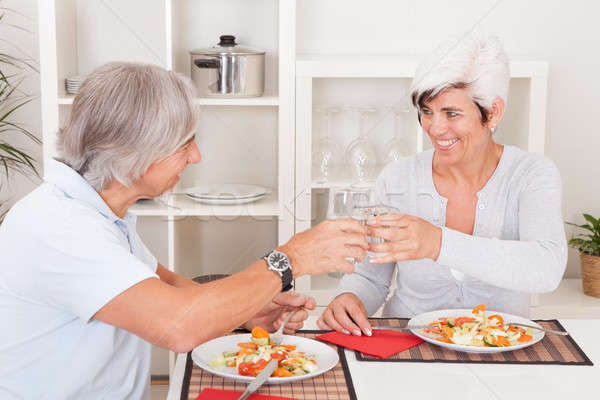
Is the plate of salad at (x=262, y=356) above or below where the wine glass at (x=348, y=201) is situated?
below

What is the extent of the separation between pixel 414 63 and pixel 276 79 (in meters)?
0.56

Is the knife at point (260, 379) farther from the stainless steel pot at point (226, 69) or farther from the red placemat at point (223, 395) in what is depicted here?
the stainless steel pot at point (226, 69)

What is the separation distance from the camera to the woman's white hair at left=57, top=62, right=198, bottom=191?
1232 mm

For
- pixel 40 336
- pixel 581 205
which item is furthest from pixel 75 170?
pixel 581 205

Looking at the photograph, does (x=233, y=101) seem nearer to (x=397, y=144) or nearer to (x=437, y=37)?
(x=397, y=144)

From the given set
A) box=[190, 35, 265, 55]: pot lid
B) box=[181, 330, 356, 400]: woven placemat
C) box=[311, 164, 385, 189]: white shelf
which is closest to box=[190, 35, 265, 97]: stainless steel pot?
box=[190, 35, 265, 55]: pot lid

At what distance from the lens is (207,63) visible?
2389 mm

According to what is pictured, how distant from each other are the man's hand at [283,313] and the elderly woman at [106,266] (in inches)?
6.3

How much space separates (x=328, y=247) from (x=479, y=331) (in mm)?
359

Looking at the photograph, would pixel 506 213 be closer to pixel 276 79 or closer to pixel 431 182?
pixel 431 182

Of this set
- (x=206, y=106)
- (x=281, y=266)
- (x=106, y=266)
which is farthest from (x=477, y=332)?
(x=206, y=106)

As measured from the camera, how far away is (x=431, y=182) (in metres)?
1.85

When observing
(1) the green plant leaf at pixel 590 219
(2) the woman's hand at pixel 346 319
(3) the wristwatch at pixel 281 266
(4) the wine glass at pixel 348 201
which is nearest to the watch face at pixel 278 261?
(3) the wristwatch at pixel 281 266

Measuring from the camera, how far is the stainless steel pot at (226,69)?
2.38 m
